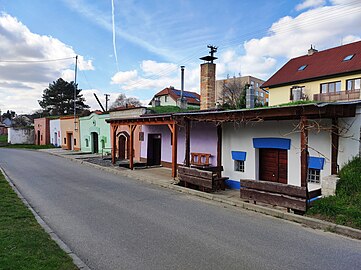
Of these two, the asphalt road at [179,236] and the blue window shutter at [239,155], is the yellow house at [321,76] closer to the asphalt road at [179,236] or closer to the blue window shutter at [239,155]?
the blue window shutter at [239,155]

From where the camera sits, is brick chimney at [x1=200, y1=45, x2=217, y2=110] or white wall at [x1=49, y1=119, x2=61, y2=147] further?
white wall at [x1=49, y1=119, x2=61, y2=147]

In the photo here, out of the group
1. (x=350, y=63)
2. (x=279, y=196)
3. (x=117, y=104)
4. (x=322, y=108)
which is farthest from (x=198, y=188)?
(x=117, y=104)

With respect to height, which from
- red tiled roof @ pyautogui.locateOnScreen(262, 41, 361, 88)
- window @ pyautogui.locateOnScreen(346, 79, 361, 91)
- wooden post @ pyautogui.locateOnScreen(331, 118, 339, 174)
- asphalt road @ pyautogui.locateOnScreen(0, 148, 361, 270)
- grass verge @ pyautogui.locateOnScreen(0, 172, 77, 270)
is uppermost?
red tiled roof @ pyautogui.locateOnScreen(262, 41, 361, 88)

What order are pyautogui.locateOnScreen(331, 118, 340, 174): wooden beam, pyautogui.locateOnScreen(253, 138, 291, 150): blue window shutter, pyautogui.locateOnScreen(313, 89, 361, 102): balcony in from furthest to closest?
pyautogui.locateOnScreen(313, 89, 361, 102): balcony, pyautogui.locateOnScreen(253, 138, 291, 150): blue window shutter, pyautogui.locateOnScreen(331, 118, 340, 174): wooden beam

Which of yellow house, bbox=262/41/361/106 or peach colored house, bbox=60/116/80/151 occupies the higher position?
yellow house, bbox=262/41/361/106

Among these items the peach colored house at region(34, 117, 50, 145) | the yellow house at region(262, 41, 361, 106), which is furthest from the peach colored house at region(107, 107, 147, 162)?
the peach colored house at region(34, 117, 50, 145)

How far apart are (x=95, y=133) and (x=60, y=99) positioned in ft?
118

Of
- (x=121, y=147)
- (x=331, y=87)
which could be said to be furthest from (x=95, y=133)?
(x=331, y=87)

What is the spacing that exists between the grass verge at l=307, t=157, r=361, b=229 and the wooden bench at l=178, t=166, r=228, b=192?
3655 millimetres

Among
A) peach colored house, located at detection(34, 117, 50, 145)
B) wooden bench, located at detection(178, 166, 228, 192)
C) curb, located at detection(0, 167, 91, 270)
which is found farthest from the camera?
peach colored house, located at detection(34, 117, 50, 145)

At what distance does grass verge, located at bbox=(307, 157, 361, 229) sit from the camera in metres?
6.35

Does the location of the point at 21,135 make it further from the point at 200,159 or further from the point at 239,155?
the point at 239,155

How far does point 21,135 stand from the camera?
48031 millimetres

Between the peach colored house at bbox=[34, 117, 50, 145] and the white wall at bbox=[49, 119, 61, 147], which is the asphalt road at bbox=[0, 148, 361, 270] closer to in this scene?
the white wall at bbox=[49, 119, 61, 147]
